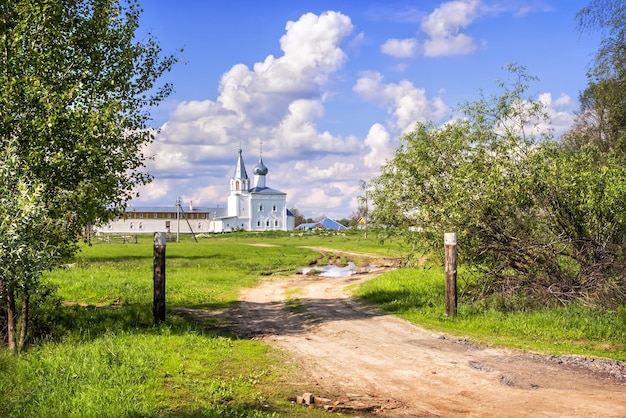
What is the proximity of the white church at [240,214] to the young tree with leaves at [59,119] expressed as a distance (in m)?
135

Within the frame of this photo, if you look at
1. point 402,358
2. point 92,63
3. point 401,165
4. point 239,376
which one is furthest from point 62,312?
point 401,165

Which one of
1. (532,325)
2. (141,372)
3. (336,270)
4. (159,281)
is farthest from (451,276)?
(336,270)

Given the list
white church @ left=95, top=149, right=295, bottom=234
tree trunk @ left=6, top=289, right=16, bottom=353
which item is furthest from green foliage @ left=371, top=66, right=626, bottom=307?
white church @ left=95, top=149, right=295, bottom=234

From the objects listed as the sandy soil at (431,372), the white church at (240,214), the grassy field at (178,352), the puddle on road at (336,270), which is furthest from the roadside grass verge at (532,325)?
the white church at (240,214)

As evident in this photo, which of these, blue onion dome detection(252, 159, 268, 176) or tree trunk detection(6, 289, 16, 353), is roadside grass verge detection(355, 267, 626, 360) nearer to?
tree trunk detection(6, 289, 16, 353)

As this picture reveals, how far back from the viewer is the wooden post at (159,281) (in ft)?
50.8

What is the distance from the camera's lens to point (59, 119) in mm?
13398

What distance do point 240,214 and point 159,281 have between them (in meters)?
138

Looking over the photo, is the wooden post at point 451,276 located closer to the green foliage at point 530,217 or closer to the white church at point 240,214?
the green foliage at point 530,217

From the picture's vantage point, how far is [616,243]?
55.9ft

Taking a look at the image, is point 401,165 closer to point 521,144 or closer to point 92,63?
point 521,144

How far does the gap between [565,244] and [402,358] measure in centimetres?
805

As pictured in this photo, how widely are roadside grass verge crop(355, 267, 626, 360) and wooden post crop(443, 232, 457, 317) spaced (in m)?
0.28

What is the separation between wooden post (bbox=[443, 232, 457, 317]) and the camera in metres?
16.7
